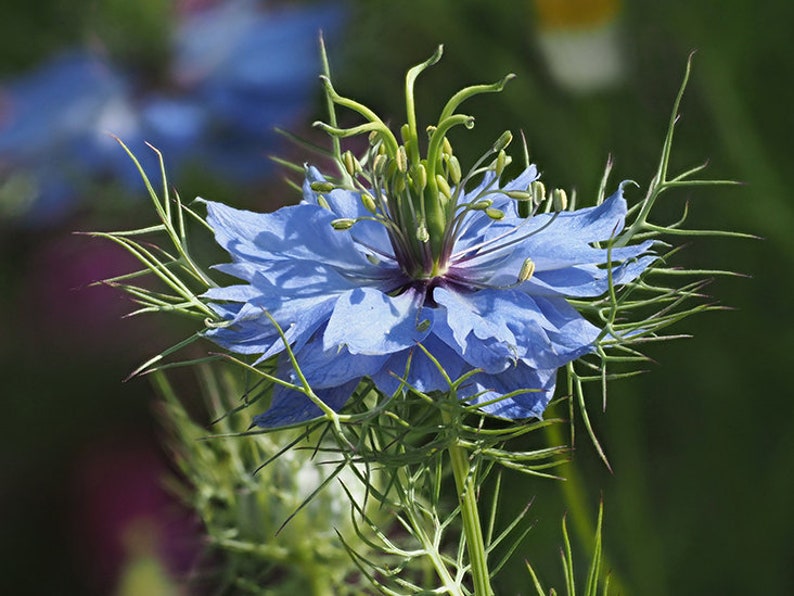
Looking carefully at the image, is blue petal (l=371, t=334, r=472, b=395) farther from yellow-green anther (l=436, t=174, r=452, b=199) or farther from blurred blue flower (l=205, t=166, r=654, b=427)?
yellow-green anther (l=436, t=174, r=452, b=199)

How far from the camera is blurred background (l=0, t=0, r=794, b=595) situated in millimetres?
1545

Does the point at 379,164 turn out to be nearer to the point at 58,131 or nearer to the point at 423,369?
the point at 423,369

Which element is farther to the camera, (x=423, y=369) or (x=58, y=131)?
(x=58, y=131)

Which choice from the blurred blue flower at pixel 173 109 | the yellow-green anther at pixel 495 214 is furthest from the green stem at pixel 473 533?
the blurred blue flower at pixel 173 109

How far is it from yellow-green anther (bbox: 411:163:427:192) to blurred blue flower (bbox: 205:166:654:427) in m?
0.03

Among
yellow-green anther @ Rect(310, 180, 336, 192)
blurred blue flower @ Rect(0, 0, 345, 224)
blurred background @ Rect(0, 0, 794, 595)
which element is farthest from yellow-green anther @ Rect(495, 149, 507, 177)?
blurred blue flower @ Rect(0, 0, 345, 224)

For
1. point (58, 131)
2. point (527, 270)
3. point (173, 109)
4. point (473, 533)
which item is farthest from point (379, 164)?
point (58, 131)

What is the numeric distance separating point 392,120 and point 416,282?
0.63 meters

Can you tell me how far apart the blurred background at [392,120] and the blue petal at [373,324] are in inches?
25.2

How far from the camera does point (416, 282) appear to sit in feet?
2.62

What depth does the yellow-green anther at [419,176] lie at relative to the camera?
0.78 m

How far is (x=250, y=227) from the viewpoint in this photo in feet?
2.57

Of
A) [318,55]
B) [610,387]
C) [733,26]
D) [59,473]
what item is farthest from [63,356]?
[733,26]

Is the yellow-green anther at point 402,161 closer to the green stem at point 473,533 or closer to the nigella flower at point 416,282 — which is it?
the nigella flower at point 416,282
